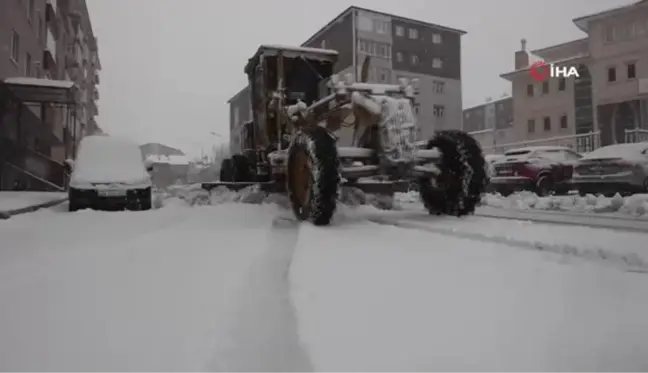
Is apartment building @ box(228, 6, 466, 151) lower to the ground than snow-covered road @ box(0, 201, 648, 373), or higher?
higher

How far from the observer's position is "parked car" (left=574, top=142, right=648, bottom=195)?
7.47 m

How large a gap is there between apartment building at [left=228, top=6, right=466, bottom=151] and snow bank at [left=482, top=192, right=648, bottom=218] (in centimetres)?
167

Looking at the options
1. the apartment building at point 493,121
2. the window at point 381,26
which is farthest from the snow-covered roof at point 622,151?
the window at point 381,26

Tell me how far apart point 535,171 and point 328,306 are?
921 centimetres

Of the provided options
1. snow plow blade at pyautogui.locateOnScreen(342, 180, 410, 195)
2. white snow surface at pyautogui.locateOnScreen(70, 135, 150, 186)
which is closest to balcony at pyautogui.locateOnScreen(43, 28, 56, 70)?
white snow surface at pyautogui.locateOnScreen(70, 135, 150, 186)

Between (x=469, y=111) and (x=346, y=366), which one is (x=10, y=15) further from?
(x=346, y=366)

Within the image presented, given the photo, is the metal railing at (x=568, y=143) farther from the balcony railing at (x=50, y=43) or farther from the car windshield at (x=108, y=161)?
the balcony railing at (x=50, y=43)

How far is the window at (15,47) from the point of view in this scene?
49.2 feet

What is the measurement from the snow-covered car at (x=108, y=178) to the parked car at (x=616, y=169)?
23.6ft

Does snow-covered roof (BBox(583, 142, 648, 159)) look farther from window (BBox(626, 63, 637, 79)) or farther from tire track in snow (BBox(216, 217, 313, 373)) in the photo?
tire track in snow (BBox(216, 217, 313, 373))

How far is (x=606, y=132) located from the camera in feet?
21.9

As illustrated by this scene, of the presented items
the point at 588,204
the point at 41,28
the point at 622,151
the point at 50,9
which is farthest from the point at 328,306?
the point at 50,9

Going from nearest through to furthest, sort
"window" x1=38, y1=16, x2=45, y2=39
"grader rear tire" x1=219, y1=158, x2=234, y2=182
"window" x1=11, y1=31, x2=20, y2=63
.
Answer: "grader rear tire" x1=219, y1=158, x2=234, y2=182 → "window" x1=11, y1=31, x2=20, y2=63 → "window" x1=38, y1=16, x2=45, y2=39

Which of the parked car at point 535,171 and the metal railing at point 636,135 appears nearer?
the metal railing at point 636,135
